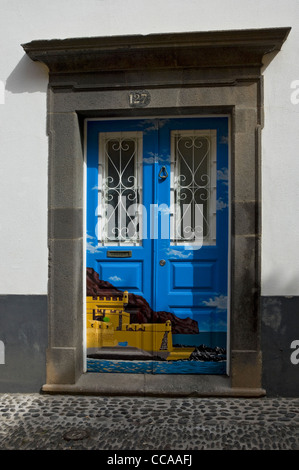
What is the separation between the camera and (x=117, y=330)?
14.9 feet

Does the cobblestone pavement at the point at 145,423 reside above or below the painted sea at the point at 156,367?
below

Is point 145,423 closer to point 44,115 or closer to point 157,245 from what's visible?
point 157,245

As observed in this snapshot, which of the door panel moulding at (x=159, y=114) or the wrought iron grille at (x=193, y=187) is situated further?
the wrought iron grille at (x=193, y=187)

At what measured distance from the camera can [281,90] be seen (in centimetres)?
404

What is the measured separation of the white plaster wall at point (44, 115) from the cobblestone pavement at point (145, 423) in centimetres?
105

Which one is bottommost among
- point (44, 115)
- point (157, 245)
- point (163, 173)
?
point (157, 245)

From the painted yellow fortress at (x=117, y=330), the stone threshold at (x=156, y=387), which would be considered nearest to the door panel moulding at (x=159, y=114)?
the stone threshold at (x=156, y=387)

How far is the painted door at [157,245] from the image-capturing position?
14.5 ft

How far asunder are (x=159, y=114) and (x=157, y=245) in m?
1.30

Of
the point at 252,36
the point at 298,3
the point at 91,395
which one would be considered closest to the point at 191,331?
the point at 91,395

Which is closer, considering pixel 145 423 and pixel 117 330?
pixel 145 423
